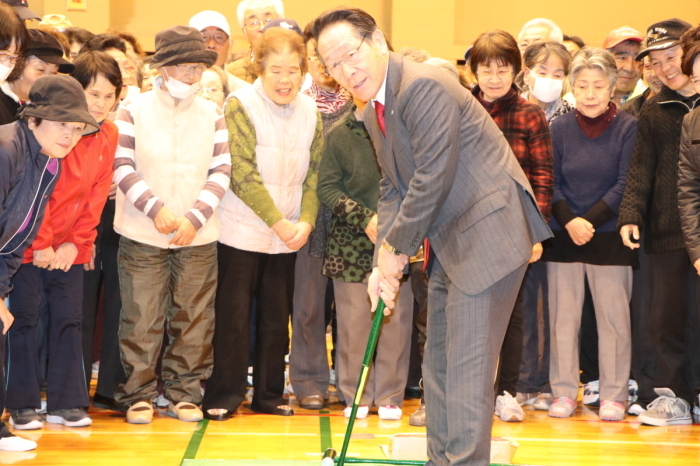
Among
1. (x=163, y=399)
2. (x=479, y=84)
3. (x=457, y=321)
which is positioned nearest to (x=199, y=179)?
(x=163, y=399)

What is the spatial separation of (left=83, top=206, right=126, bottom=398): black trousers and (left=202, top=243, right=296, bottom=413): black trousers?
0.45 m

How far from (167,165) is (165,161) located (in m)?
0.02

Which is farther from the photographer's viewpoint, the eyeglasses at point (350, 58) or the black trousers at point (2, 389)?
the black trousers at point (2, 389)

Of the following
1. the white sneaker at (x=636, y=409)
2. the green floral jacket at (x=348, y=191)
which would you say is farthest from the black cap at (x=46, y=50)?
the white sneaker at (x=636, y=409)

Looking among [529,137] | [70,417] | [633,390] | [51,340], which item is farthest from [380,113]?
[633,390]

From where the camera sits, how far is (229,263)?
14.0 ft

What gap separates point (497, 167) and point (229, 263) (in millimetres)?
1850

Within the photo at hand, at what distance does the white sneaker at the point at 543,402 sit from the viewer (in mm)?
4566

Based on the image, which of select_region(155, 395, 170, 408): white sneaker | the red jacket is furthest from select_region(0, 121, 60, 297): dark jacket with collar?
select_region(155, 395, 170, 408): white sneaker

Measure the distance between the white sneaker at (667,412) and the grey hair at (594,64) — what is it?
1.52m

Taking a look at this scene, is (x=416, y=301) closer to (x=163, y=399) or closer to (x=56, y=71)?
(x=163, y=399)

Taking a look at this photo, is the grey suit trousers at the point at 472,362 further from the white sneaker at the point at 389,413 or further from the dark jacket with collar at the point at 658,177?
the dark jacket with collar at the point at 658,177

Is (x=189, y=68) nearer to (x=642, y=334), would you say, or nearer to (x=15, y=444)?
(x=15, y=444)

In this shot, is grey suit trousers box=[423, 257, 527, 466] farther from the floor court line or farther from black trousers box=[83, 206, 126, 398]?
black trousers box=[83, 206, 126, 398]
